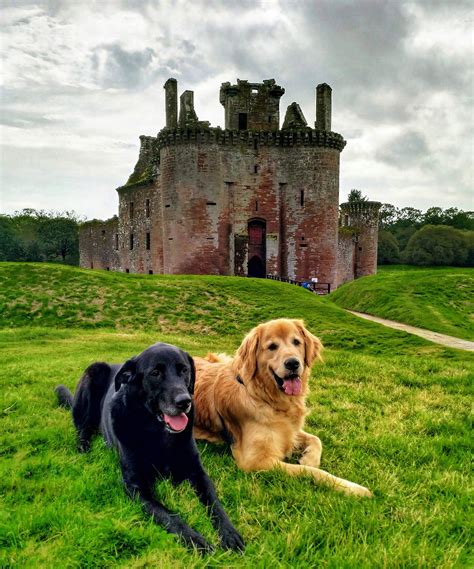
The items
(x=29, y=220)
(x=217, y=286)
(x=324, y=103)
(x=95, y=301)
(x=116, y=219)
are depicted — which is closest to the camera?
(x=95, y=301)

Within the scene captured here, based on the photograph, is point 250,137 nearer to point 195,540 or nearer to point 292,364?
point 292,364

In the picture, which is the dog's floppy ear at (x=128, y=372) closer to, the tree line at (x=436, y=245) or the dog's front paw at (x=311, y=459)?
the dog's front paw at (x=311, y=459)

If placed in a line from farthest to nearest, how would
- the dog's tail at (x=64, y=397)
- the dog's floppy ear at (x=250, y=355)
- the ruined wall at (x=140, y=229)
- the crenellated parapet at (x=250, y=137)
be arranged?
the ruined wall at (x=140, y=229), the crenellated parapet at (x=250, y=137), the dog's tail at (x=64, y=397), the dog's floppy ear at (x=250, y=355)

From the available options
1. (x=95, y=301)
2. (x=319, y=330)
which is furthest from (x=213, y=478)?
(x=95, y=301)

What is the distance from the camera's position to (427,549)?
277 centimetres

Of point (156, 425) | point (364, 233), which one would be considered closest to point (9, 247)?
point (364, 233)

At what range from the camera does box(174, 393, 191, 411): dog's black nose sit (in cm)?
319

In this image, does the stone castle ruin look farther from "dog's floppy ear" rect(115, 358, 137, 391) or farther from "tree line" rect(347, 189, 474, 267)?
"dog's floppy ear" rect(115, 358, 137, 391)

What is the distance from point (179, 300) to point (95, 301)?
3562 mm

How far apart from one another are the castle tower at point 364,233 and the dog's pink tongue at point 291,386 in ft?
160

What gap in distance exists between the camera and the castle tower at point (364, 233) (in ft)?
168

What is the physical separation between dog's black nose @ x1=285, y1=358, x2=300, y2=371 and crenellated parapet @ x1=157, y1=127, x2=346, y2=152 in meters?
35.5

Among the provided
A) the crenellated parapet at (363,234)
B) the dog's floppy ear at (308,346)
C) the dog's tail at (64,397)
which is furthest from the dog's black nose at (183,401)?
the crenellated parapet at (363,234)

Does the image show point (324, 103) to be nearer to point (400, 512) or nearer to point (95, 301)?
point (95, 301)
